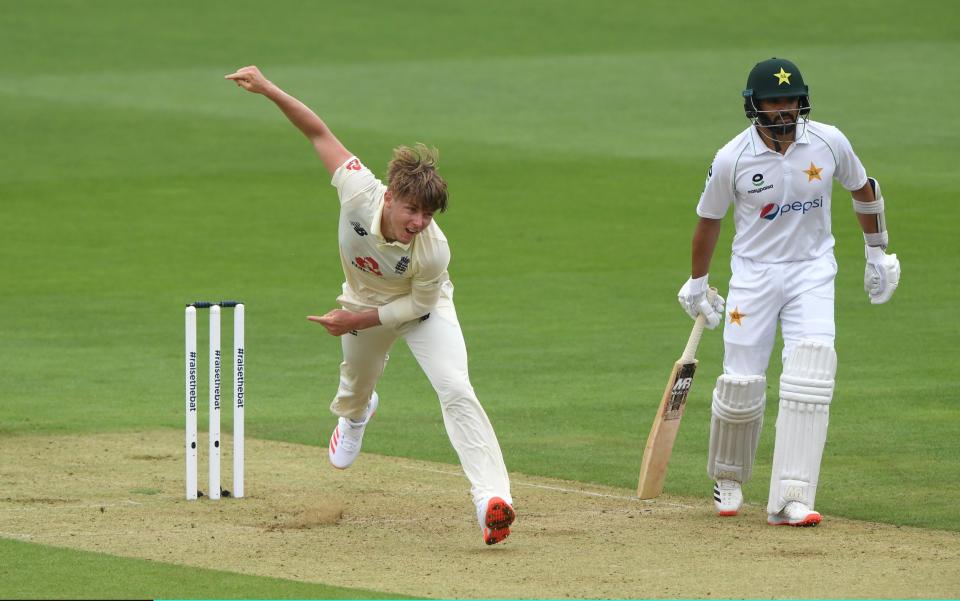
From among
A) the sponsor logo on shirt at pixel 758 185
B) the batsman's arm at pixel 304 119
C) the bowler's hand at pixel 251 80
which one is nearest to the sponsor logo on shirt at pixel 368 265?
the batsman's arm at pixel 304 119

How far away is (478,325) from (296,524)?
243 inches

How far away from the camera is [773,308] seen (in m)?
7.82

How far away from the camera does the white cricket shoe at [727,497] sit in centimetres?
791

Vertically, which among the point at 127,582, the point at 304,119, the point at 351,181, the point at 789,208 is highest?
the point at 304,119

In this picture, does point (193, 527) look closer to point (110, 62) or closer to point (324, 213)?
point (324, 213)

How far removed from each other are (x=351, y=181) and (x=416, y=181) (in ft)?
1.37

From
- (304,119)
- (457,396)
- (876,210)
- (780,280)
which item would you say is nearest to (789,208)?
(780,280)

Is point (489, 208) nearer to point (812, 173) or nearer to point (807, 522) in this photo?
point (812, 173)

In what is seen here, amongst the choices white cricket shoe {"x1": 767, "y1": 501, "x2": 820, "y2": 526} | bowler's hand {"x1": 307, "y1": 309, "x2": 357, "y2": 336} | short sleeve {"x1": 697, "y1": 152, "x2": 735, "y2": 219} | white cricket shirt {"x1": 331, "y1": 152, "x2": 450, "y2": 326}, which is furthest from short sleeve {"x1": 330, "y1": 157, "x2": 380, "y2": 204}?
white cricket shoe {"x1": 767, "y1": 501, "x2": 820, "y2": 526}

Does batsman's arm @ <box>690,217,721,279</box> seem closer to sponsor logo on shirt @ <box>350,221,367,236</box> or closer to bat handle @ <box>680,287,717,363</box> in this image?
bat handle @ <box>680,287,717,363</box>

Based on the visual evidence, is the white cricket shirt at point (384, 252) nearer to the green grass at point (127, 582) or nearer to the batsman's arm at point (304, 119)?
the batsman's arm at point (304, 119)

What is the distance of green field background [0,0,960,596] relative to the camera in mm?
10352

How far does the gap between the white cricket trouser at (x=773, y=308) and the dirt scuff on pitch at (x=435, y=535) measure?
78cm

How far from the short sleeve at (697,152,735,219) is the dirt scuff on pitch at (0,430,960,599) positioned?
4.65 feet
